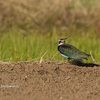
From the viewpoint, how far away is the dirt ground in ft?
14.1

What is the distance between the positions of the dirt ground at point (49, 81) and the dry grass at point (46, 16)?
537cm

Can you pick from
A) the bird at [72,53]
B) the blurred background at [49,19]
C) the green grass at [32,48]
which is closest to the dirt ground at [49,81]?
the bird at [72,53]

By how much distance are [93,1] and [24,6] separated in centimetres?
407

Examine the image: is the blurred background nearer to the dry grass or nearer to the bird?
the dry grass

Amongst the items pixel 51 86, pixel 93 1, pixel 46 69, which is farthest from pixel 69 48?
pixel 93 1

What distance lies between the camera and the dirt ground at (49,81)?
14.1ft

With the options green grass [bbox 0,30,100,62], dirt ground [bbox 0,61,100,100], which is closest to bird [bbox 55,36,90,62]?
dirt ground [bbox 0,61,100,100]

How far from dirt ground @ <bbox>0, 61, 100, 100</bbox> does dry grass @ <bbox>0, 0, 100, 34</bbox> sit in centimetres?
537

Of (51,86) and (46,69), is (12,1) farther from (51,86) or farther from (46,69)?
(51,86)

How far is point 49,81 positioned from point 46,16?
712cm

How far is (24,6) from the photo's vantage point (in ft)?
39.8

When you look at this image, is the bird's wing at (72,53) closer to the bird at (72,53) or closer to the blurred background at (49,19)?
the bird at (72,53)

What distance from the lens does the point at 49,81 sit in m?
5.01

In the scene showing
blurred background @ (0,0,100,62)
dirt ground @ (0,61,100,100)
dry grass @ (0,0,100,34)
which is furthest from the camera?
dry grass @ (0,0,100,34)
